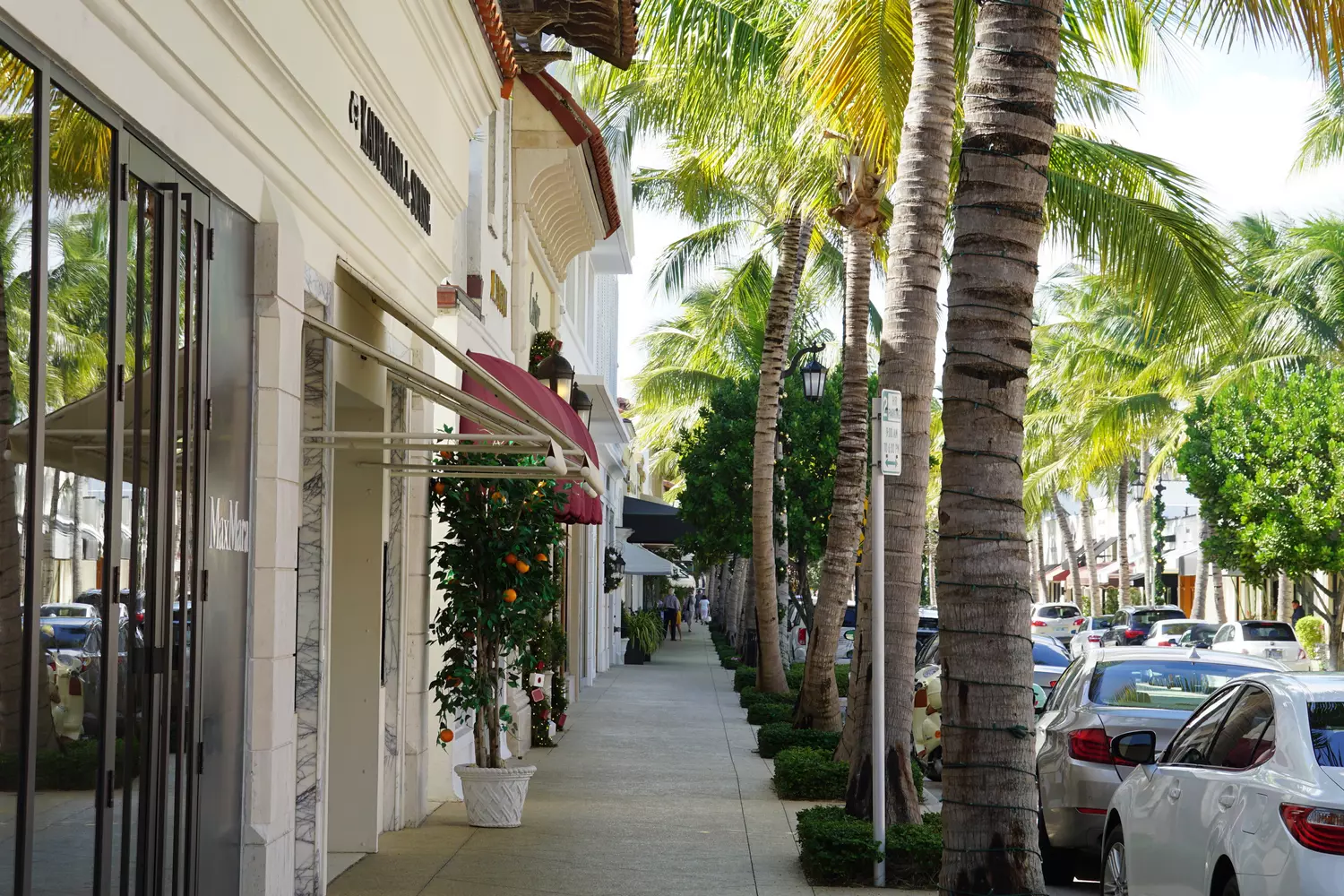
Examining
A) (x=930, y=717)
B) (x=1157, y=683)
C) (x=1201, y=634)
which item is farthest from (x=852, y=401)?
(x=1201, y=634)

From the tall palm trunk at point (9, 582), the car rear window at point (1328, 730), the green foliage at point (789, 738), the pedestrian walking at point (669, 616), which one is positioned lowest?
the pedestrian walking at point (669, 616)

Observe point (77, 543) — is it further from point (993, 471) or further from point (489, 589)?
point (489, 589)

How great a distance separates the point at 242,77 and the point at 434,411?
226 inches

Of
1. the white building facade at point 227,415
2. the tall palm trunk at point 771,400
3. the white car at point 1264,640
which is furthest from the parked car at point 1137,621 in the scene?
the white building facade at point 227,415

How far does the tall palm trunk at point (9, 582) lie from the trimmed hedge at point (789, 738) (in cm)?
1177

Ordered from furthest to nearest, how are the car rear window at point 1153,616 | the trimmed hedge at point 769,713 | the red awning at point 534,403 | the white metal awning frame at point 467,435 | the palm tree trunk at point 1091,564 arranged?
1. the palm tree trunk at point 1091,564
2. the car rear window at point 1153,616
3. the trimmed hedge at point 769,713
4. the red awning at point 534,403
5. the white metal awning frame at point 467,435

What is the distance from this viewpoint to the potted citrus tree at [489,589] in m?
11.0

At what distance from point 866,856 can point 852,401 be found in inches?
252

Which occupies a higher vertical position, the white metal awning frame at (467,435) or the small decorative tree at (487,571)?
the white metal awning frame at (467,435)

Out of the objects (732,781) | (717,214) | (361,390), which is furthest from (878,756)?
(717,214)

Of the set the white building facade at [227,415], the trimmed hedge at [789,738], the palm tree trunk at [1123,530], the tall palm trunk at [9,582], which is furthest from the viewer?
the palm tree trunk at [1123,530]

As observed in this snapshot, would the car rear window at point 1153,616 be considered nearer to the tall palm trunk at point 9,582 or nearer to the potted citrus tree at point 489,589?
the potted citrus tree at point 489,589

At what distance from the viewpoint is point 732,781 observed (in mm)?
14656

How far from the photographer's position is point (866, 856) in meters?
9.09
